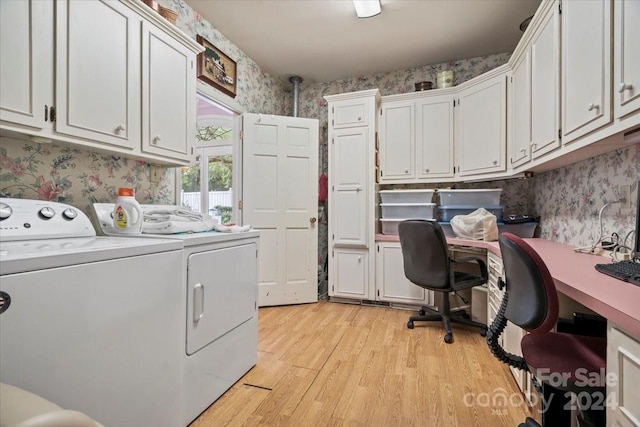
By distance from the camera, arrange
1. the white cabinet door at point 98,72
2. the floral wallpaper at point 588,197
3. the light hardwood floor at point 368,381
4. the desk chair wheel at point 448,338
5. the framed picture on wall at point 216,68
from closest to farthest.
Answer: the white cabinet door at point 98,72 → the light hardwood floor at point 368,381 → the floral wallpaper at point 588,197 → the desk chair wheel at point 448,338 → the framed picture on wall at point 216,68

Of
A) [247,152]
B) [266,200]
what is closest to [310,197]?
[266,200]

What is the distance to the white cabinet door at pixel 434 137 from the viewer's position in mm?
3055

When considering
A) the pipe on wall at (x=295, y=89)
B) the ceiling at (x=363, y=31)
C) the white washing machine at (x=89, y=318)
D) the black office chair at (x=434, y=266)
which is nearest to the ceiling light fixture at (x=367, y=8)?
the ceiling at (x=363, y=31)

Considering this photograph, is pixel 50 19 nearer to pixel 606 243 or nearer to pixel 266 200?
pixel 266 200

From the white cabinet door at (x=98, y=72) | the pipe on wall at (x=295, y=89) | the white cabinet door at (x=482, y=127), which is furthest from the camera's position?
the pipe on wall at (x=295, y=89)

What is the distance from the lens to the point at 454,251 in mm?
2834

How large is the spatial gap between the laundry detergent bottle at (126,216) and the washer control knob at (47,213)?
248mm

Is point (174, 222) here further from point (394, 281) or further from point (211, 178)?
point (211, 178)

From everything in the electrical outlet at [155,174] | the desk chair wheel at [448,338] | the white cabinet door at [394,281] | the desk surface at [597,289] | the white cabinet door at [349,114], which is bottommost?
the desk chair wheel at [448,338]

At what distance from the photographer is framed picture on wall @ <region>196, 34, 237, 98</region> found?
2541 millimetres

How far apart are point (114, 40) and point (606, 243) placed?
112 inches

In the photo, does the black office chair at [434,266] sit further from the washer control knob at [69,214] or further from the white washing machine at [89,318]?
the washer control knob at [69,214]

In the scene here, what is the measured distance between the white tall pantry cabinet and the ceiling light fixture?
80cm

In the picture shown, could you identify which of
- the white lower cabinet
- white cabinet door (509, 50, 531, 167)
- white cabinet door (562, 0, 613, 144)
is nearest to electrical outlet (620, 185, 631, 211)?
white cabinet door (562, 0, 613, 144)
